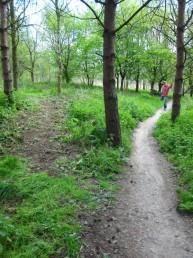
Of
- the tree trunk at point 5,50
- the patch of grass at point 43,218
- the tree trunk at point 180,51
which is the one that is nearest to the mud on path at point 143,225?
the patch of grass at point 43,218

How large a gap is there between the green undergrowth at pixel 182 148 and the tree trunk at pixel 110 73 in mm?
1782

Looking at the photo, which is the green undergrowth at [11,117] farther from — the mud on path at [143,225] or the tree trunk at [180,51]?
the tree trunk at [180,51]

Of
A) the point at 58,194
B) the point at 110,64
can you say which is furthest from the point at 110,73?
the point at 58,194

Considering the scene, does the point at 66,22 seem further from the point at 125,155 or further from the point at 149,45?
the point at 125,155

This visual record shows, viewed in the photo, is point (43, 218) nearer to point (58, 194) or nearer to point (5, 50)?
point (58, 194)

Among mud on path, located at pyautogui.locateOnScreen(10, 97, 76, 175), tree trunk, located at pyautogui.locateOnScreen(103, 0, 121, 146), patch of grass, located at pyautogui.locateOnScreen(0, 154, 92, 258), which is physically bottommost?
patch of grass, located at pyautogui.locateOnScreen(0, 154, 92, 258)

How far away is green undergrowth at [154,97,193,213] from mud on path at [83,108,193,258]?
218mm

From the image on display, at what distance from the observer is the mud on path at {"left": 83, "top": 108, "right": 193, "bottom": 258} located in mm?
4586

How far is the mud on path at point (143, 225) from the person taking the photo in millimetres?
4586

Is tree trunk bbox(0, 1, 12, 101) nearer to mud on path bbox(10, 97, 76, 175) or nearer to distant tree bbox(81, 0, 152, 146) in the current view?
mud on path bbox(10, 97, 76, 175)

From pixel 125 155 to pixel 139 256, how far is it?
4.51 meters

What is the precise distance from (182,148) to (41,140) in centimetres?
416

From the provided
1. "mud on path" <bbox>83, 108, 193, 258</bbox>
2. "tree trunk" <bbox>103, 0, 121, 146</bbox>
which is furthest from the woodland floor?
"tree trunk" <bbox>103, 0, 121, 146</bbox>

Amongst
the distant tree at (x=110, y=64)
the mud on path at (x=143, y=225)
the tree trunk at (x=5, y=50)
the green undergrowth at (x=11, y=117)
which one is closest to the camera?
the mud on path at (x=143, y=225)
